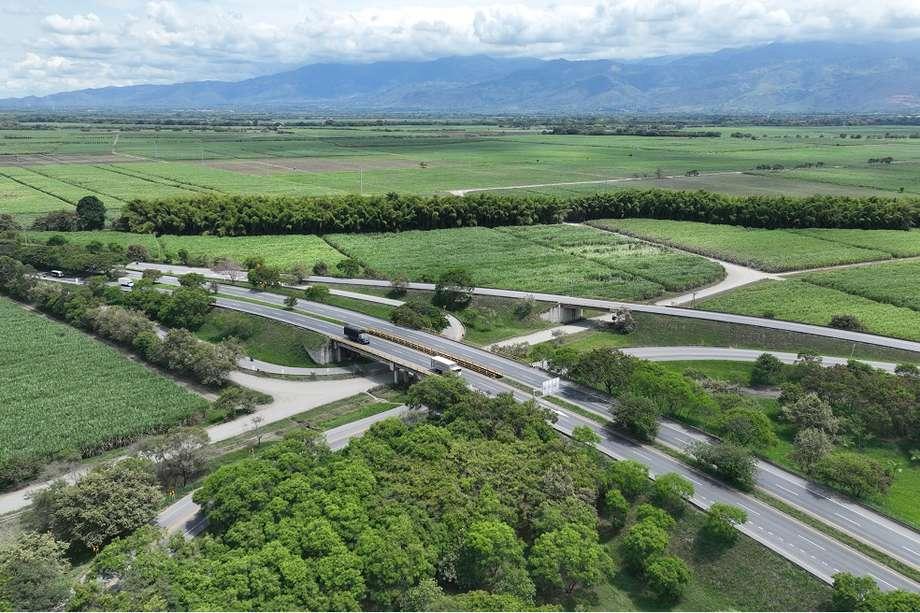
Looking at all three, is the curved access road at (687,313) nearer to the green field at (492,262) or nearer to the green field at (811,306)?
the green field at (811,306)

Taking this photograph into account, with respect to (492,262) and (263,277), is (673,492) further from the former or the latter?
(492,262)

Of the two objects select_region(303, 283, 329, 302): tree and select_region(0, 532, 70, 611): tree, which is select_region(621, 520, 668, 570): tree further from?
select_region(303, 283, 329, 302): tree

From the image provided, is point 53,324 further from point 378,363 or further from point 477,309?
point 477,309

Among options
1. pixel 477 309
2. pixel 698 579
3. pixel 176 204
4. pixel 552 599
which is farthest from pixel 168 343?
pixel 176 204

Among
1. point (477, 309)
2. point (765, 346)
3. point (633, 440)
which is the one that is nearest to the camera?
point (633, 440)

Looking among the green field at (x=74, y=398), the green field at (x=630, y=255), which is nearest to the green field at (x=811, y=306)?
the green field at (x=630, y=255)

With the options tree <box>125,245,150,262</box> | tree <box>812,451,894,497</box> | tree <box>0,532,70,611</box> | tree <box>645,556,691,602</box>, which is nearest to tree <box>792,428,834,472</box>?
tree <box>812,451,894,497</box>
